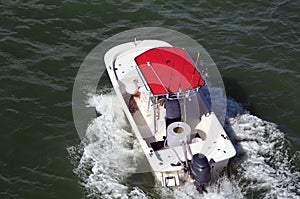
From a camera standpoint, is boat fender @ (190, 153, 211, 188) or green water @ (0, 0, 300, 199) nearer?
boat fender @ (190, 153, 211, 188)

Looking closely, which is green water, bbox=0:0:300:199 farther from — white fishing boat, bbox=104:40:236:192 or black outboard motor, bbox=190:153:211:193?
black outboard motor, bbox=190:153:211:193

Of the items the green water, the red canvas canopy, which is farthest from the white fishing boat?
the green water

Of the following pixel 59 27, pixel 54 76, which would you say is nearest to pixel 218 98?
pixel 54 76

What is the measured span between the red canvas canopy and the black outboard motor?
2012 mm

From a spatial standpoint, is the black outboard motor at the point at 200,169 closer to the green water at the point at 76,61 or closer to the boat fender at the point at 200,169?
the boat fender at the point at 200,169

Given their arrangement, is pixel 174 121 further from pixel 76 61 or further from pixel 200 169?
pixel 76 61

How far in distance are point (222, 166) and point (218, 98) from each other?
4.00 metres

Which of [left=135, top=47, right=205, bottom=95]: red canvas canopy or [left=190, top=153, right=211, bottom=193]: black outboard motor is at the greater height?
[left=135, top=47, right=205, bottom=95]: red canvas canopy

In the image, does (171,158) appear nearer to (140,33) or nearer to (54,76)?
(54,76)

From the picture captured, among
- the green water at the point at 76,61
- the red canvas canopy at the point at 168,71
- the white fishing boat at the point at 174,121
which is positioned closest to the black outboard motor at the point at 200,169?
the white fishing boat at the point at 174,121

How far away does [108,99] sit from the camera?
15.5 metres

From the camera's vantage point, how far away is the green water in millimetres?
13039

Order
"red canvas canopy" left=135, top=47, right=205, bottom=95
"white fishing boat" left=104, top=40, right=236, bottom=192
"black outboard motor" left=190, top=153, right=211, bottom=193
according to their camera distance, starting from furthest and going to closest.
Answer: "red canvas canopy" left=135, top=47, right=205, bottom=95
"white fishing boat" left=104, top=40, right=236, bottom=192
"black outboard motor" left=190, top=153, right=211, bottom=193

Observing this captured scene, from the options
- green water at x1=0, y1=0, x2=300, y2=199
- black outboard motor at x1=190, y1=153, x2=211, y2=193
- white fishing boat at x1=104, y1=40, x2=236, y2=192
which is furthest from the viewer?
green water at x1=0, y1=0, x2=300, y2=199
